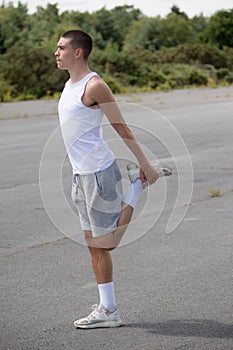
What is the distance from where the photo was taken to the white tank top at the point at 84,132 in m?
6.02

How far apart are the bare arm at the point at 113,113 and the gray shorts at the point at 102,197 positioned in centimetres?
18

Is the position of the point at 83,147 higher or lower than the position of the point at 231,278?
higher

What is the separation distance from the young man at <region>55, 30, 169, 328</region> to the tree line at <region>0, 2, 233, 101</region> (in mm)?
33580

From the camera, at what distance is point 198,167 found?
15359 millimetres

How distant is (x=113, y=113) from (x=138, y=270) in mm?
2349

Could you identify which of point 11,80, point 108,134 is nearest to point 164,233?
point 108,134

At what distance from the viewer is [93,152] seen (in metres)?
6.03

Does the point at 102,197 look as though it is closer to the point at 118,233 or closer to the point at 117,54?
the point at 118,233

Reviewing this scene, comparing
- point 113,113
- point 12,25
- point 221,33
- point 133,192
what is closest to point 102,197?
point 133,192

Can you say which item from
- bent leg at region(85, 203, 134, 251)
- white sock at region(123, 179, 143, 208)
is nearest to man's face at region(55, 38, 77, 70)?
white sock at region(123, 179, 143, 208)

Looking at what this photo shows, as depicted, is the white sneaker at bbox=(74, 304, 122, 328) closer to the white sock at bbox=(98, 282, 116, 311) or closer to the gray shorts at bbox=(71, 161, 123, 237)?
the white sock at bbox=(98, 282, 116, 311)

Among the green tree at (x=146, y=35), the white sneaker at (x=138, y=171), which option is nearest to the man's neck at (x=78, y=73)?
the white sneaker at (x=138, y=171)

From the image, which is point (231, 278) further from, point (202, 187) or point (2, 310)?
point (202, 187)

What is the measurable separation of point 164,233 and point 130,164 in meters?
3.59
